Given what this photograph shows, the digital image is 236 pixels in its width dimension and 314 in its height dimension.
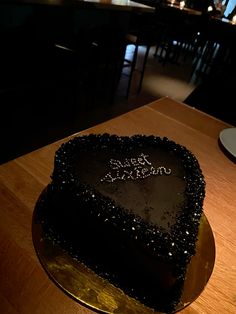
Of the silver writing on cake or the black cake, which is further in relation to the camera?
the silver writing on cake

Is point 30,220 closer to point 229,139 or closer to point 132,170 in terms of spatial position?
point 132,170

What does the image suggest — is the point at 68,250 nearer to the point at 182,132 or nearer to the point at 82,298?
the point at 82,298

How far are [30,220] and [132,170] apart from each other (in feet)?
1.09

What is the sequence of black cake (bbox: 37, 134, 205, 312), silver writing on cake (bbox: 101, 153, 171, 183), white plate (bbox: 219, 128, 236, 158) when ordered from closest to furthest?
black cake (bbox: 37, 134, 205, 312)
silver writing on cake (bbox: 101, 153, 171, 183)
white plate (bbox: 219, 128, 236, 158)

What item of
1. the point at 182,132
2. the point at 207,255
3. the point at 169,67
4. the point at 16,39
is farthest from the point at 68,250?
the point at 169,67

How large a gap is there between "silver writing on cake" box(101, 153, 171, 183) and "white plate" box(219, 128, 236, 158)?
56 centimetres

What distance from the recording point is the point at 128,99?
4434 millimetres

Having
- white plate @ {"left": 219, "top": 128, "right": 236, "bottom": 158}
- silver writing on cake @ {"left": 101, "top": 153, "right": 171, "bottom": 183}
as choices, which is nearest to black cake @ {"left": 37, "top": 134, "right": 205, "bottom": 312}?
silver writing on cake @ {"left": 101, "top": 153, "right": 171, "bottom": 183}

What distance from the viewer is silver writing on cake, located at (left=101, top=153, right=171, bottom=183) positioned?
0.82m

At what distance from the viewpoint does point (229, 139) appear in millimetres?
1406

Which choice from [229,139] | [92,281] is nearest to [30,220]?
[92,281]

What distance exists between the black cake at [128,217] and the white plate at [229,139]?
0.51 m

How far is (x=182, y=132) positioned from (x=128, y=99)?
3061mm

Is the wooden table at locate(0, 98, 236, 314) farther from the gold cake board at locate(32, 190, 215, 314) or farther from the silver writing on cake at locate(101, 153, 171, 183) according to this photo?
the silver writing on cake at locate(101, 153, 171, 183)
